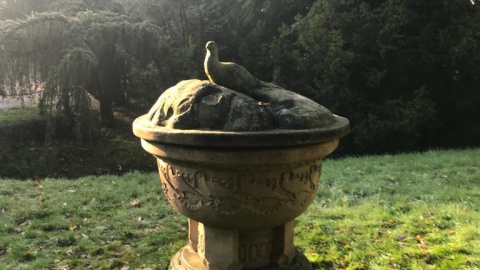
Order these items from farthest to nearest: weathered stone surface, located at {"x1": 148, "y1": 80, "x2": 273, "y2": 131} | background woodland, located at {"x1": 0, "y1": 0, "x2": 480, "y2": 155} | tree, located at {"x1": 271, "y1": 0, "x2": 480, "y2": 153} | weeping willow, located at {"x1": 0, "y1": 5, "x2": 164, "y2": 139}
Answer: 1. tree, located at {"x1": 271, "y1": 0, "x2": 480, "y2": 153}
2. background woodland, located at {"x1": 0, "y1": 0, "x2": 480, "y2": 155}
3. weeping willow, located at {"x1": 0, "y1": 5, "x2": 164, "y2": 139}
4. weathered stone surface, located at {"x1": 148, "y1": 80, "x2": 273, "y2": 131}

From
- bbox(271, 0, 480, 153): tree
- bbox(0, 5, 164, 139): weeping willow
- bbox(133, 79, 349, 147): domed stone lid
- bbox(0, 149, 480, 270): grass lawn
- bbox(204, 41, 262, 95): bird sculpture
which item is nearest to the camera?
bbox(133, 79, 349, 147): domed stone lid

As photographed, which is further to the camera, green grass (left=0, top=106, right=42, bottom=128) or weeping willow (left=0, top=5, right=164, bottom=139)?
green grass (left=0, top=106, right=42, bottom=128)

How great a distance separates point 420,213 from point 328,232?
111cm

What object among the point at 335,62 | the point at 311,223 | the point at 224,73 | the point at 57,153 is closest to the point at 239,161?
the point at 224,73

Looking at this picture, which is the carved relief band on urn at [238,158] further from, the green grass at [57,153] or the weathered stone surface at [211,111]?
the green grass at [57,153]

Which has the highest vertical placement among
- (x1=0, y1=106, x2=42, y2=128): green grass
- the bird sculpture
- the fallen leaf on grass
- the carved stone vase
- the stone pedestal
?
the bird sculpture

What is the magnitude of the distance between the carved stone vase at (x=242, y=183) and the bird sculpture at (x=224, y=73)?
2.08 feet

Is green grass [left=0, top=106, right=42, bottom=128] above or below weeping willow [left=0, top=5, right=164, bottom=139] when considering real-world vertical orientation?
below

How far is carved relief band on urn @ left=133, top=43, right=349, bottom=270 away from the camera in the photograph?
2.71 meters

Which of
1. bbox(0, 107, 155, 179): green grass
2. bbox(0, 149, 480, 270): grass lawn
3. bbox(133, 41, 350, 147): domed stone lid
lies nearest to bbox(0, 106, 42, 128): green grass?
bbox(0, 107, 155, 179): green grass

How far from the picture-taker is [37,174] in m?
7.94

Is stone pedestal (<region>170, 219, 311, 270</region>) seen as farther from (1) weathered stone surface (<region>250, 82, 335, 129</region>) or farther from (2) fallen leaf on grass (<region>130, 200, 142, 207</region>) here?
(2) fallen leaf on grass (<region>130, 200, 142, 207</region>)

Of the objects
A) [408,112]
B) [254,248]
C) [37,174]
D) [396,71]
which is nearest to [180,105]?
[254,248]

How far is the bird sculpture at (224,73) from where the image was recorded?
10.8ft
